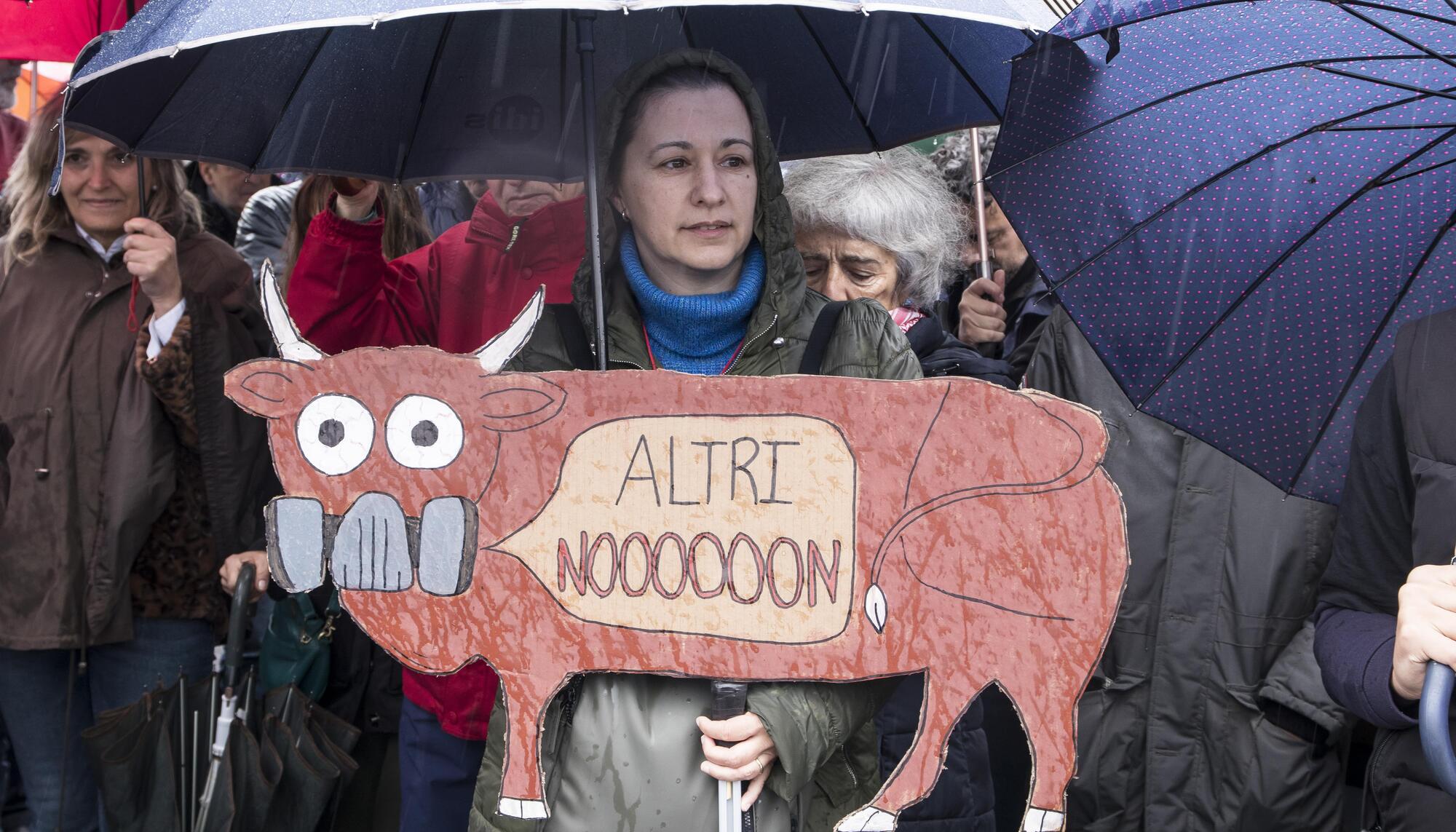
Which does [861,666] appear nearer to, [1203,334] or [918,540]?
[918,540]

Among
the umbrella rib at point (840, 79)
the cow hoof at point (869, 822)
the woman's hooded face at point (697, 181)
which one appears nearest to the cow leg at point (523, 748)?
the cow hoof at point (869, 822)

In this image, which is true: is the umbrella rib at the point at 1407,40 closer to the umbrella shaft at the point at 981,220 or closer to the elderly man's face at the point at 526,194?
the umbrella shaft at the point at 981,220

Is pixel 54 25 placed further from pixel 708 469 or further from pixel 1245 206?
pixel 1245 206

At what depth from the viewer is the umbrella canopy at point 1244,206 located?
218 cm

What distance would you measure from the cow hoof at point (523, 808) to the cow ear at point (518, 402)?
1.88 ft

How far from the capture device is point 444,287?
135 inches

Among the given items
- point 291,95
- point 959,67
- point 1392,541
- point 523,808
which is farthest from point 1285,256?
point 291,95

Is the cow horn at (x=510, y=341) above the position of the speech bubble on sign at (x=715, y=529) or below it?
above

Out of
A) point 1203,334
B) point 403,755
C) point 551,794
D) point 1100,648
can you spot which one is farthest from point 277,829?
point 1203,334

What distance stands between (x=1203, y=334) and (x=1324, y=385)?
0.70 ft

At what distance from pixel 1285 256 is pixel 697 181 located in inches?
37.7

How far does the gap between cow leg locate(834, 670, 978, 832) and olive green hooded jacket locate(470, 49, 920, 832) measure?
0.35 ft

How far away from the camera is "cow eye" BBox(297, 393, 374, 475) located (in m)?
2.25

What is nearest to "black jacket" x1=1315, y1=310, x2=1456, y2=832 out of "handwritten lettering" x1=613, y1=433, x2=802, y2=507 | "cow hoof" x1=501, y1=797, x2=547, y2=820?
"handwritten lettering" x1=613, y1=433, x2=802, y2=507
